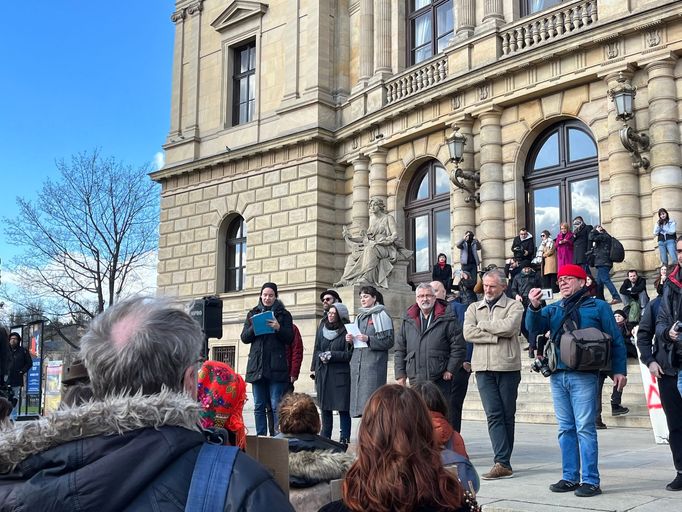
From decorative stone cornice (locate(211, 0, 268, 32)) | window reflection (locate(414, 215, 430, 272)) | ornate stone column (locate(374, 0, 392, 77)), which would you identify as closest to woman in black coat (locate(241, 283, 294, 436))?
window reflection (locate(414, 215, 430, 272))

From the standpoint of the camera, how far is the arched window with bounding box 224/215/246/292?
26594mm

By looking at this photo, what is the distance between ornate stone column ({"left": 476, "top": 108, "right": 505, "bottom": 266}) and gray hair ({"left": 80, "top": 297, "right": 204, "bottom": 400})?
17202 millimetres

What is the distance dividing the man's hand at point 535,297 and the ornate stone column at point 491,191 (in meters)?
12.2

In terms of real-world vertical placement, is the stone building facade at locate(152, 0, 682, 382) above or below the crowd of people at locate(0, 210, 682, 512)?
above

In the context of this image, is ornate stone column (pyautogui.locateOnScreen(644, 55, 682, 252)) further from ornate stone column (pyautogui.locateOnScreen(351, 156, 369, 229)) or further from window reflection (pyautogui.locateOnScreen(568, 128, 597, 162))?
ornate stone column (pyautogui.locateOnScreen(351, 156, 369, 229))

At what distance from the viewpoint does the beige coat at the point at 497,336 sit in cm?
713

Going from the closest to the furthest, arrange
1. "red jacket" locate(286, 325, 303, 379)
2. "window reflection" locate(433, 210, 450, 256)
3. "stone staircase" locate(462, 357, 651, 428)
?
"red jacket" locate(286, 325, 303, 379), "stone staircase" locate(462, 357, 651, 428), "window reflection" locate(433, 210, 450, 256)

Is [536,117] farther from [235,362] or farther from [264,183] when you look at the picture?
[235,362]

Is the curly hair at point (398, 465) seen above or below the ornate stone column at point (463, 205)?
below

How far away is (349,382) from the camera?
9.25 metres

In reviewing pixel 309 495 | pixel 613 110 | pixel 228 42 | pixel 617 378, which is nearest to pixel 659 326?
pixel 617 378

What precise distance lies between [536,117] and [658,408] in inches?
429

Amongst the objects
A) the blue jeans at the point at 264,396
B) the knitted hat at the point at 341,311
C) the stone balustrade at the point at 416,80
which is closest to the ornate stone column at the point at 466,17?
the stone balustrade at the point at 416,80

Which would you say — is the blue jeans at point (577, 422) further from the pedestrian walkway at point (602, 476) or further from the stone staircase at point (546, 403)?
the stone staircase at point (546, 403)
